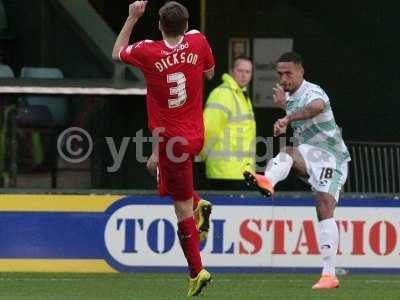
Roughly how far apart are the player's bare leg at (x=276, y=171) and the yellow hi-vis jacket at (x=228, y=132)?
1.96m

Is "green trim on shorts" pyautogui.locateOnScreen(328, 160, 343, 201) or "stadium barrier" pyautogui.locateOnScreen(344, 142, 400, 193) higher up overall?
"green trim on shorts" pyautogui.locateOnScreen(328, 160, 343, 201)

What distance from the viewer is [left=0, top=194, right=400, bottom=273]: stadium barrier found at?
13.6 metres

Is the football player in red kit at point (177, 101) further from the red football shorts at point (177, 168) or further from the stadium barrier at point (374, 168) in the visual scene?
the stadium barrier at point (374, 168)

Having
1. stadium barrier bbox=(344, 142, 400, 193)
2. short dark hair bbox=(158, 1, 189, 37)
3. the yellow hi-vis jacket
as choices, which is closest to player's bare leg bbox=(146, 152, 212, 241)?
short dark hair bbox=(158, 1, 189, 37)

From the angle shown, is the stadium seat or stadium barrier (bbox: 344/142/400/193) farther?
stadium barrier (bbox: 344/142/400/193)

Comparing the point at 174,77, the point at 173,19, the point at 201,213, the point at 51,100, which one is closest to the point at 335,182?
the point at 201,213

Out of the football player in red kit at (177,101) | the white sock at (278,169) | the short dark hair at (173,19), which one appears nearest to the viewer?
the short dark hair at (173,19)

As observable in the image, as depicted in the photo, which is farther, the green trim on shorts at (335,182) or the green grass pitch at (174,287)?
the green trim on shorts at (335,182)

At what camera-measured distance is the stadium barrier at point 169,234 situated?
13.6m

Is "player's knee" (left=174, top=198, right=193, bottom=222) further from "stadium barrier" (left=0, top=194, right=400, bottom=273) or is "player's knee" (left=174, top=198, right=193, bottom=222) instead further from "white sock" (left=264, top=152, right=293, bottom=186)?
"stadium barrier" (left=0, top=194, right=400, bottom=273)

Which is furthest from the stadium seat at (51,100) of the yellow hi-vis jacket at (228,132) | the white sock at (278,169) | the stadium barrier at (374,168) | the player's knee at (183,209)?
the player's knee at (183,209)

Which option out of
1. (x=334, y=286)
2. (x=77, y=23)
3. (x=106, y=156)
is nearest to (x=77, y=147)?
(x=106, y=156)

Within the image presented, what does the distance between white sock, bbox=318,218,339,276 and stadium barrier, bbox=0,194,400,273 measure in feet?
6.26

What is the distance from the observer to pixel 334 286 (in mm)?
11727
